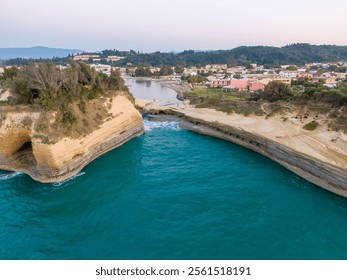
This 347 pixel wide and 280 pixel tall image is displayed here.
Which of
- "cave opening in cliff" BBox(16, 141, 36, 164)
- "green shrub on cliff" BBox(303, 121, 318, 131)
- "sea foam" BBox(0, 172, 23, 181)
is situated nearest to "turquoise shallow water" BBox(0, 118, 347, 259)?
"sea foam" BBox(0, 172, 23, 181)

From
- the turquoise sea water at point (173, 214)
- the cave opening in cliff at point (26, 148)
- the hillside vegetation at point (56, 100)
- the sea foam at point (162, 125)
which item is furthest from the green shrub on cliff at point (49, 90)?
the sea foam at point (162, 125)

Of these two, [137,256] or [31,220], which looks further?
[31,220]

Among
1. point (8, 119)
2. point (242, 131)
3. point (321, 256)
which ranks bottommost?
point (321, 256)

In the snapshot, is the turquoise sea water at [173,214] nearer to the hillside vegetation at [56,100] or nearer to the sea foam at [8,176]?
the sea foam at [8,176]

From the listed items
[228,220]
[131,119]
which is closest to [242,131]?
[131,119]

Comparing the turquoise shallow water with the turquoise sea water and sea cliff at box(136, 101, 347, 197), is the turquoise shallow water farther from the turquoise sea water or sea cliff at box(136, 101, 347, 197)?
sea cliff at box(136, 101, 347, 197)

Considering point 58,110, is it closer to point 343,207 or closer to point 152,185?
point 152,185
